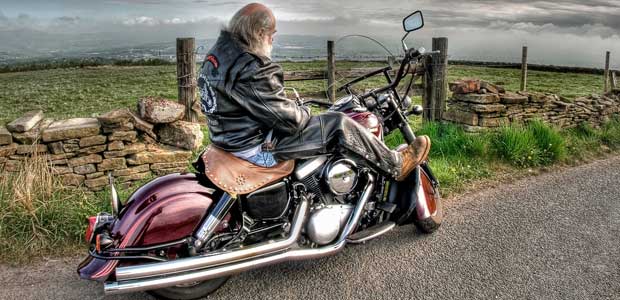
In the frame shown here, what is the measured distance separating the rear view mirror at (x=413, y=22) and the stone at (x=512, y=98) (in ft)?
14.7

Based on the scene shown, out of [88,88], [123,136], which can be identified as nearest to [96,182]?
[123,136]

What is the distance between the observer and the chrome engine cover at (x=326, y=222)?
11.2 ft

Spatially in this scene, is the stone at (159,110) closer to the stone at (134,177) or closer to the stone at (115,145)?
the stone at (115,145)

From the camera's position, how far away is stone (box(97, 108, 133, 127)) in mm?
5129

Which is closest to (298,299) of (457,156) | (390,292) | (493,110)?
(390,292)

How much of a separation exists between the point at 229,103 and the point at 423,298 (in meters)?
1.86

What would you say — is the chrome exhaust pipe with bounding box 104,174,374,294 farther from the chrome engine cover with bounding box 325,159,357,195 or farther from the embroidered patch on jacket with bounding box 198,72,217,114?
the embroidered patch on jacket with bounding box 198,72,217,114

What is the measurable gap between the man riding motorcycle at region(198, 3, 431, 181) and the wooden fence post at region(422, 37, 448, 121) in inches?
190

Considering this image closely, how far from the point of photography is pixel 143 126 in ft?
17.5

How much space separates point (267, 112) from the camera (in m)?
3.01

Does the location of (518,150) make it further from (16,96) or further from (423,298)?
(16,96)

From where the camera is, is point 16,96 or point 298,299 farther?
point 16,96

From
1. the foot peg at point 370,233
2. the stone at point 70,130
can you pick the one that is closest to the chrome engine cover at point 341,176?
the foot peg at point 370,233

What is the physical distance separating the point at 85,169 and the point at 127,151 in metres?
0.46
